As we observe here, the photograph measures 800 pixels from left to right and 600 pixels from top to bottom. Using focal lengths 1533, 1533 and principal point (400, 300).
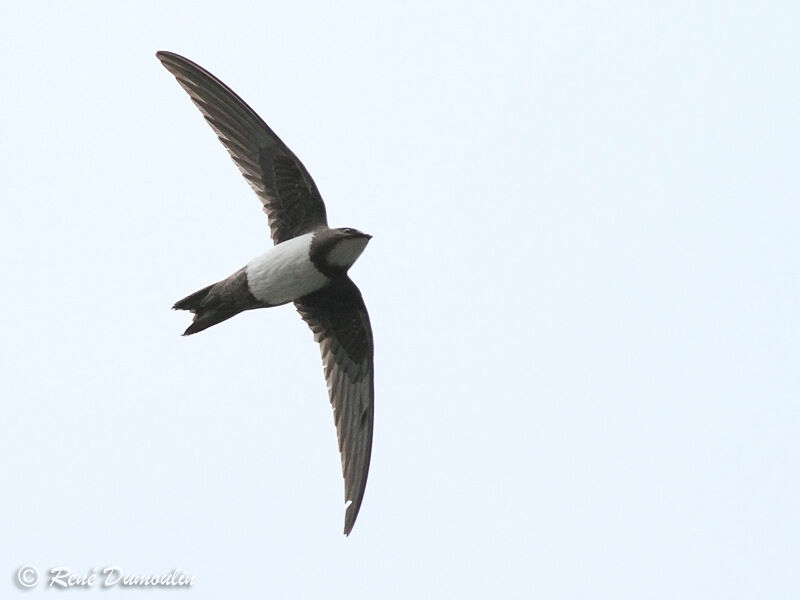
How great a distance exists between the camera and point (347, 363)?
12102mm

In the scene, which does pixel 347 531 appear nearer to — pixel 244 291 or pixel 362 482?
pixel 362 482

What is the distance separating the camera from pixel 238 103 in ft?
38.4

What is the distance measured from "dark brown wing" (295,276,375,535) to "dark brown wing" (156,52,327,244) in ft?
2.04

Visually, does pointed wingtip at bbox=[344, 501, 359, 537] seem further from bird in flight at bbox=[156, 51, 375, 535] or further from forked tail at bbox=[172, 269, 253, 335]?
forked tail at bbox=[172, 269, 253, 335]

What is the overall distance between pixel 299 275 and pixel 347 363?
1.03 meters

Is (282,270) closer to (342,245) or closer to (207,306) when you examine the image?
(342,245)

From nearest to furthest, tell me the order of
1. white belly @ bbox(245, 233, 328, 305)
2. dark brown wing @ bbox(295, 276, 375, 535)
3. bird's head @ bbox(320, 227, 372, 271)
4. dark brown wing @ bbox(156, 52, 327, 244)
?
bird's head @ bbox(320, 227, 372, 271) < white belly @ bbox(245, 233, 328, 305) < dark brown wing @ bbox(156, 52, 327, 244) < dark brown wing @ bbox(295, 276, 375, 535)

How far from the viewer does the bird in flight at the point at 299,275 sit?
11.4 m

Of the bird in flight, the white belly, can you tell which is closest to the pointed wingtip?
the bird in flight

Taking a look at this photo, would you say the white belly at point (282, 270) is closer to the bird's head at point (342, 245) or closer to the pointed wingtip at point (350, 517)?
the bird's head at point (342, 245)

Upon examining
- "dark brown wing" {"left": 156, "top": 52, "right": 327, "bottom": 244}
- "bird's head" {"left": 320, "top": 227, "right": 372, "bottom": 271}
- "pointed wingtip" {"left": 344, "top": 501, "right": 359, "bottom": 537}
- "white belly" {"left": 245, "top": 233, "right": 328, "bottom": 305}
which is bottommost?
"pointed wingtip" {"left": 344, "top": 501, "right": 359, "bottom": 537}

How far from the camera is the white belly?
1136cm

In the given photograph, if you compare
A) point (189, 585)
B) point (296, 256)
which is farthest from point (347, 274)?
point (189, 585)

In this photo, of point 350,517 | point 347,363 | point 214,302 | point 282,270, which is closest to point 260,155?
point 282,270
